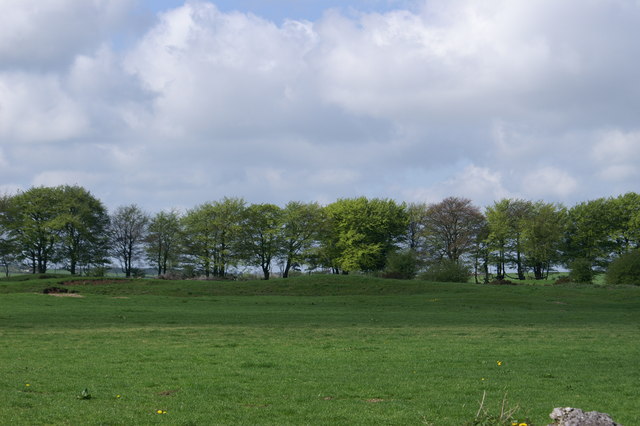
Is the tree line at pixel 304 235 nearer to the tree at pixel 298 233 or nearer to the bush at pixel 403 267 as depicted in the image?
the tree at pixel 298 233

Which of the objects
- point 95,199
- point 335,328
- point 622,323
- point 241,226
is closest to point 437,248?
point 241,226

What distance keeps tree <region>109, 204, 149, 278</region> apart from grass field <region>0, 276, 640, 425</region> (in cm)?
6034

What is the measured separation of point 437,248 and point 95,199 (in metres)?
59.6

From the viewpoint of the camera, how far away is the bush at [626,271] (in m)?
69.4

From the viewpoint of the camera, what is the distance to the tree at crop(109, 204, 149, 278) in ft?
334

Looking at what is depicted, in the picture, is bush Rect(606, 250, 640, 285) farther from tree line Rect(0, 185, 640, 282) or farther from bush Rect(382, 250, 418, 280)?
bush Rect(382, 250, 418, 280)

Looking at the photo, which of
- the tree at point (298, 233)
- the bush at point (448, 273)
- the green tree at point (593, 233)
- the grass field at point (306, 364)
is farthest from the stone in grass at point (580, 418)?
the green tree at point (593, 233)

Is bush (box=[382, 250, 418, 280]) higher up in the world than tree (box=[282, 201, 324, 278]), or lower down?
lower down

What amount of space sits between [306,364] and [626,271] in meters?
63.4

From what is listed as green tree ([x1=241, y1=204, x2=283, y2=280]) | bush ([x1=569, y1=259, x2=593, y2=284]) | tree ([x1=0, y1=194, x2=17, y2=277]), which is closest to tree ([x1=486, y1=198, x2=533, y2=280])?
bush ([x1=569, y1=259, x2=593, y2=284])

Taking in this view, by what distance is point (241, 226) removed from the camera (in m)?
94.9

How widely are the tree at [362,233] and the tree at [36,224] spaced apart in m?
43.3

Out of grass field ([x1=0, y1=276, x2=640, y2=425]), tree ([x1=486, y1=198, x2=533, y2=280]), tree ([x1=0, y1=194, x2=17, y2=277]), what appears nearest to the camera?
grass field ([x1=0, y1=276, x2=640, y2=425])

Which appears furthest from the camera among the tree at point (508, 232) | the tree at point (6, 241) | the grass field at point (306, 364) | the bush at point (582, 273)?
the tree at point (508, 232)
